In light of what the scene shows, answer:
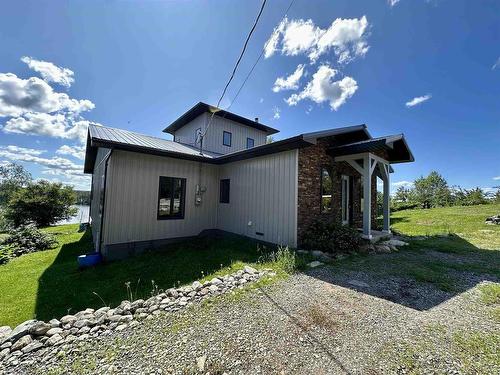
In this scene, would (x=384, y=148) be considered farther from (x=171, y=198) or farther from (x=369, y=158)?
(x=171, y=198)

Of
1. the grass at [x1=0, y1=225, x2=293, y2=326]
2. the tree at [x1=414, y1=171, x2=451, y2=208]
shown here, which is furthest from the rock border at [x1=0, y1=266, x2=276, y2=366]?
the tree at [x1=414, y1=171, x2=451, y2=208]

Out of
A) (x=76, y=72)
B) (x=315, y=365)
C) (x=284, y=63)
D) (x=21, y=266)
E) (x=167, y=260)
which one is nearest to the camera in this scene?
(x=315, y=365)

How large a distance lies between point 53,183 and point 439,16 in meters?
25.2

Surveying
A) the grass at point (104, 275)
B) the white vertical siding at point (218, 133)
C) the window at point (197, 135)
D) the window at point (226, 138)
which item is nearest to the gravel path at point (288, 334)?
the grass at point (104, 275)

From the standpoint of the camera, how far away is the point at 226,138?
1253 cm

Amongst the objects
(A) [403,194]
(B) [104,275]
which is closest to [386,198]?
Answer: (B) [104,275]

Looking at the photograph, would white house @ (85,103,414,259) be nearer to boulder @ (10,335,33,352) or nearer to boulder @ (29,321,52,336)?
boulder @ (29,321,52,336)

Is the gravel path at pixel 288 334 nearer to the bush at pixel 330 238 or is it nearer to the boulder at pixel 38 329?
the boulder at pixel 38 329

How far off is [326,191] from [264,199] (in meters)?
2.35

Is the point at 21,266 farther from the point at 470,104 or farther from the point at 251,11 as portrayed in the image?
the point at 470,104

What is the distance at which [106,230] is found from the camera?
21.0 ft

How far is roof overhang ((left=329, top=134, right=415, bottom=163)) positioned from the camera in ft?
22.1

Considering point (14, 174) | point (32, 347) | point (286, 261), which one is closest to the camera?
point (32, 347)

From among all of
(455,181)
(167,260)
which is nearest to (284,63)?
(167,260)
